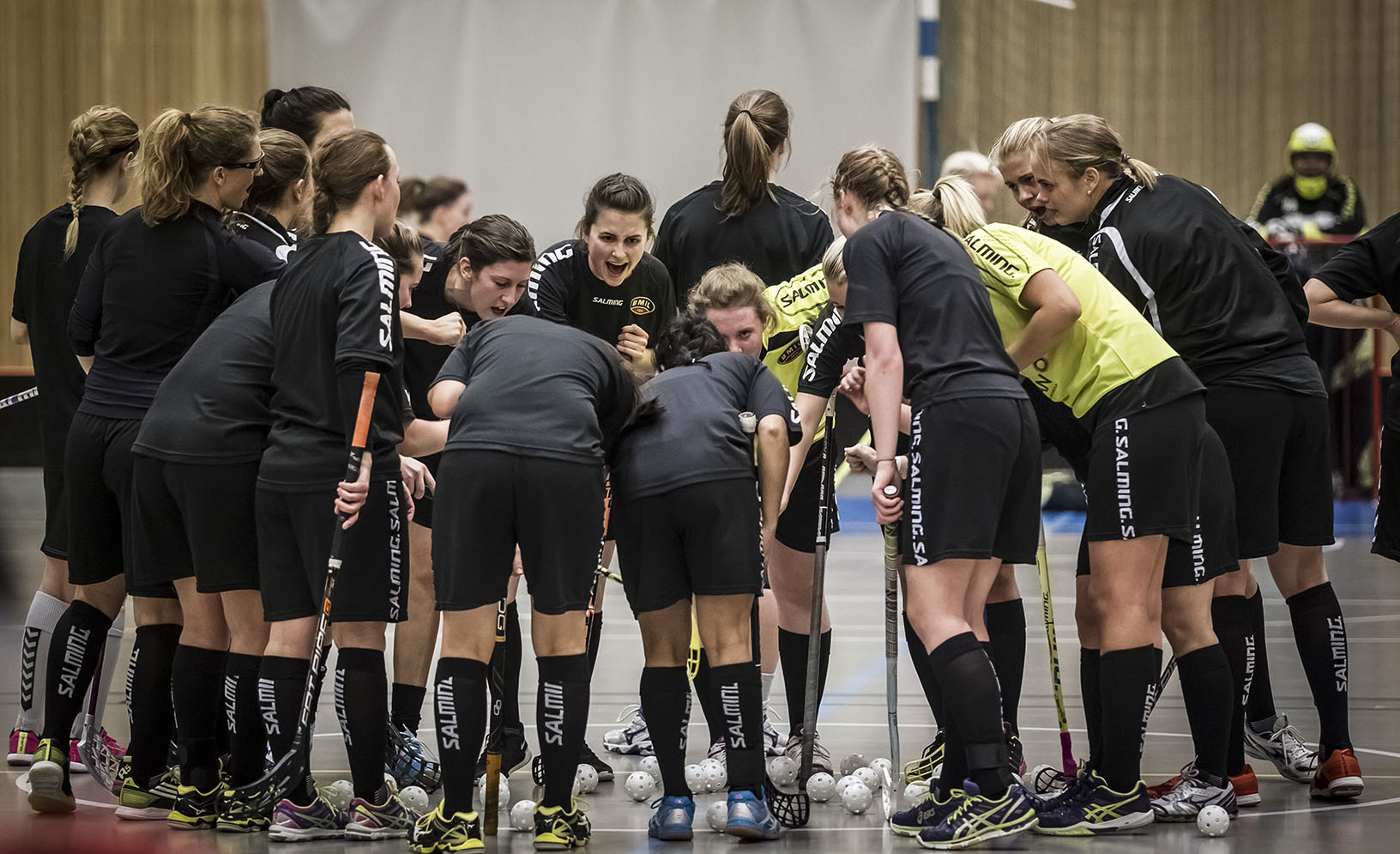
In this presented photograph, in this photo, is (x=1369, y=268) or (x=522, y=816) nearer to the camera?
(x=522, y=816)

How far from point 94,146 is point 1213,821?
384 cm

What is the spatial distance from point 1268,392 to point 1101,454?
2.23 feet

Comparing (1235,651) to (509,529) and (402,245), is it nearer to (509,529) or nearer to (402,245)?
(509,529)

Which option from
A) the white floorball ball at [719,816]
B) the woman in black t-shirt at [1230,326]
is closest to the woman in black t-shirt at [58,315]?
the white floorball ball at [719,816]

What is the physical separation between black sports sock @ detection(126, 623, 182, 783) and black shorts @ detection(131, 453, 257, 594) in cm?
29

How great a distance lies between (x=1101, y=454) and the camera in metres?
4.21

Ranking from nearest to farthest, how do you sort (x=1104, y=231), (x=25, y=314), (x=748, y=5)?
(x=1104, y=231) → (x=25, y=314) → (x=748, y=5)

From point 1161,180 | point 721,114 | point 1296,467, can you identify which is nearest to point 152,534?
point 1161,180

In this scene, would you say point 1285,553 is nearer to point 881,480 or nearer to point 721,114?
point 881,480

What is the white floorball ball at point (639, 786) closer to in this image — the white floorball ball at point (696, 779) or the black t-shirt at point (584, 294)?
the white floorball ball at point (696, 779)

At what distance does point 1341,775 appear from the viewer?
457 centimetres

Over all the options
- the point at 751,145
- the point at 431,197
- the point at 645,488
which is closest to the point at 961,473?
the point at 645,488

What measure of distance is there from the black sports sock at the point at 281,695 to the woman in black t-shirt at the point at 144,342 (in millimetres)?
502

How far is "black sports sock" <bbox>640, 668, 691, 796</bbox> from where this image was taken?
13.7 feet
